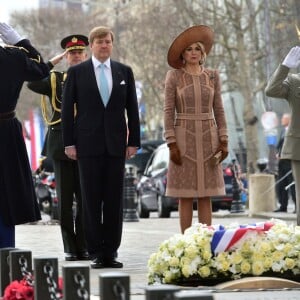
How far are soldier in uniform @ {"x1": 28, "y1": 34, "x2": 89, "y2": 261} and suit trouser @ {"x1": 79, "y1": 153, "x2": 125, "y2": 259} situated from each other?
1.06m

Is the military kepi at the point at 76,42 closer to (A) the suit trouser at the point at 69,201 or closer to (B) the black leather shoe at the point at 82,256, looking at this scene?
(A) the suit trouser at the point at 69,201

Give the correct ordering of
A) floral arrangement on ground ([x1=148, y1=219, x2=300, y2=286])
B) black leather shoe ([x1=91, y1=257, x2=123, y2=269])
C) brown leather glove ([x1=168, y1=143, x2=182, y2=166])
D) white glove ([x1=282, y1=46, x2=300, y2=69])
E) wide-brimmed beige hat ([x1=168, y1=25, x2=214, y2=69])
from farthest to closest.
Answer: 1. white glove ([x1=282, y1=46, x2=300, y2=69])
2. wide-brimmed beige hat ([x1=168, y1=25, x2=214, y2=69])
3. brown leather glove ([x1=168, y1=143, x2=182, y2=166])
4. black leather shoe ([x1=91, y1=257, x2=123, y2=269])
5. floral arrangement on ground ([x1=148, y1=219, x2=300, y2=286])

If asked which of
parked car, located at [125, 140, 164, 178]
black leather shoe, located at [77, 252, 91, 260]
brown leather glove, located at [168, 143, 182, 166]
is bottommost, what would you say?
black leather shoe, located at [77, 252, 91, 260]

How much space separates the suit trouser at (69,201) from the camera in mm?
14070

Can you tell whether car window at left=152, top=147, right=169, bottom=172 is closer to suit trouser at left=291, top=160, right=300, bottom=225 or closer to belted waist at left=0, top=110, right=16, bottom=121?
suit trouser at left=291, top=160, right=300, bottom=225

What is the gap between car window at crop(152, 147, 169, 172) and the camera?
107ft

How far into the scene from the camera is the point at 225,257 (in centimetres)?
1027

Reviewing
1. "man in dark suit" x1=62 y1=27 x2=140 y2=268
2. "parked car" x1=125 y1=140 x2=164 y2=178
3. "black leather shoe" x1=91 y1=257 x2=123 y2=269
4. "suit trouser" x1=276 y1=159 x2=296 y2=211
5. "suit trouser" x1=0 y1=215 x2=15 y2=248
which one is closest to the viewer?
"suit trouser" x1=0 y1=215 x2=15 y2=248

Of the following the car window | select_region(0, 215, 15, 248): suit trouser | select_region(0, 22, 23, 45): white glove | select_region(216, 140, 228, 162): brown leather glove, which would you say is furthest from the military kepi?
the car window

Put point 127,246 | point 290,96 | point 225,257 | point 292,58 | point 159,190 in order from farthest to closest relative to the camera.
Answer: point 159,190 → point 127,246 → point 290,96 → point 292,58 → point 225,257

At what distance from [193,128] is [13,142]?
197 centimetres

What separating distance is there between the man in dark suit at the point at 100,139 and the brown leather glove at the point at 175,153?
1.24 ft

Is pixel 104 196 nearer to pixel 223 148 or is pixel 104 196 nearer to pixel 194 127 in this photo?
pixel 194 127

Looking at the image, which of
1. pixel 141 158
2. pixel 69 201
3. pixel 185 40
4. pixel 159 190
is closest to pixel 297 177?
pixel 185 40
